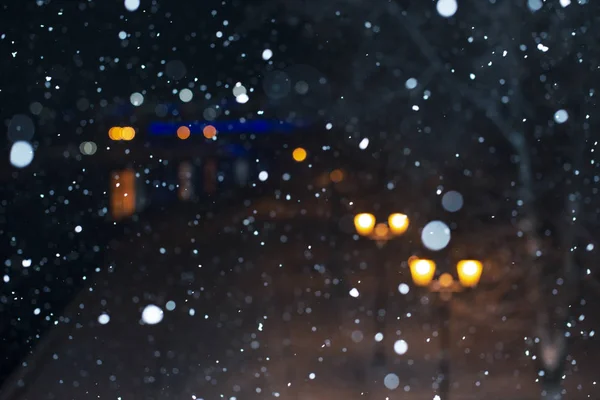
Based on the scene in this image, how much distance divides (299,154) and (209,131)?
5502 mm

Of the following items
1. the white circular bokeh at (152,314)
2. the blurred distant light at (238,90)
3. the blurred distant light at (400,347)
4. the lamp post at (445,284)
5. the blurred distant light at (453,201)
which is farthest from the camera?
the blurred distant light at (238,90)

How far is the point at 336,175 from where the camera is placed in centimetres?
3409

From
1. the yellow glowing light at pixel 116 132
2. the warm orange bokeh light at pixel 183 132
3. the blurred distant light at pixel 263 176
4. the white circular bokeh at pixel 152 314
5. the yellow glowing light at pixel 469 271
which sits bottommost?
the yellow glowing light at pixel 469 271

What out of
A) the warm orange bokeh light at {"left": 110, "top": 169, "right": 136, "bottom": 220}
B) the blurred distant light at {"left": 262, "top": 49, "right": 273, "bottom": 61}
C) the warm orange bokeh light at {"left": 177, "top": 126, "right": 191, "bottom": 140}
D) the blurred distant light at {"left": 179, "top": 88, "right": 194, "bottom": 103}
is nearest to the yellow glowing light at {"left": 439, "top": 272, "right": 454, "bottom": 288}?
the warm orange bokeh light at {"left": 110, "top": 169, "right": 136, "bottom": 220}

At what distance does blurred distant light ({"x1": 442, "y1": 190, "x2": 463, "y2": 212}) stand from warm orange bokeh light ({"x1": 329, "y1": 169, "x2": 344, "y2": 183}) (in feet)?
55.7

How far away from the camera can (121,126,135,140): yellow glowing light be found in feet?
105

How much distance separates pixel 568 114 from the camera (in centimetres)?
727

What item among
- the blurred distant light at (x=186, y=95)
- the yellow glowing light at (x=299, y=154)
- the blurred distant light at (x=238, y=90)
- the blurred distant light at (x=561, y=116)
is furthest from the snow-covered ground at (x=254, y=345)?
the yellow glowing light at (x=299, y=154)

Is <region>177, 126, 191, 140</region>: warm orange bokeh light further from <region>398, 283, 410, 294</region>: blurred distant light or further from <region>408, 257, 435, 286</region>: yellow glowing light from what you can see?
<region>408, 257, 435, 286</region>: yellow glowing light

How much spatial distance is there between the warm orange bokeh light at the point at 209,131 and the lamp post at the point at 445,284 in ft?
112

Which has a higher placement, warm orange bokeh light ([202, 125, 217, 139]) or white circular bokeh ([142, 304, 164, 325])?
warm orange bokeh light ([202, 125, 217, 139])

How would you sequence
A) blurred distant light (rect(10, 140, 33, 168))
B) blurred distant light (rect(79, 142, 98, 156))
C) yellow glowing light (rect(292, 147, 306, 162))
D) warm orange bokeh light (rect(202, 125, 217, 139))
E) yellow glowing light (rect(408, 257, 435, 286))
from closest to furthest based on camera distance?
yellow glowing light (rect(408, 257, 435, 286)) → blurred distant light (rect(10, 140, 33, 168)) → blurred distant light (rect(79, 142, 98, 156)) → warm orange bokeh light (rect(202, 125, 217, 139)) → yellow glowing light (rect(292, 147, 306, 162))

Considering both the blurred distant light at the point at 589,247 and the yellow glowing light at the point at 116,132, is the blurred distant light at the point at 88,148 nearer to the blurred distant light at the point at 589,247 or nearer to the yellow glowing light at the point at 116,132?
the yellow glowing light at the point at 116,132

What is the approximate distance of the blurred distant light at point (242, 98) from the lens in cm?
3753
